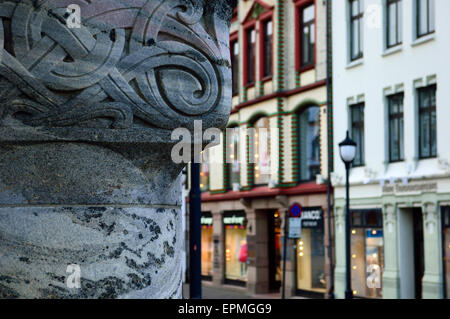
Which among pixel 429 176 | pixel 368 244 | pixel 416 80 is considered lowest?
pixel 368 244

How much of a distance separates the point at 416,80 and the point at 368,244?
5182 millimetres

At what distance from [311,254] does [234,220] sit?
607 cm

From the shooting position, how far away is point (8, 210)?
2654mm

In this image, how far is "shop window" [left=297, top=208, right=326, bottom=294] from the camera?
27.0 m

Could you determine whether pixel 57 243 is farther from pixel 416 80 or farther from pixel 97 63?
pixel 416 80

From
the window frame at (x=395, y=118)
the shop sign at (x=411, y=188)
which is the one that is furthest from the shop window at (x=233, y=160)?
the shop sign at (x=411, y=188)

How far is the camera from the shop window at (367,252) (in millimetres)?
24031

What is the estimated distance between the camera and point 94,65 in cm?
263

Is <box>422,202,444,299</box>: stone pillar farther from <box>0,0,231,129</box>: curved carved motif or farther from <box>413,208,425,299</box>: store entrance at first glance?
<box>0,0,231,129</box>: curved carved motif

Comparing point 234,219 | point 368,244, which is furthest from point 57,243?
point 234,219

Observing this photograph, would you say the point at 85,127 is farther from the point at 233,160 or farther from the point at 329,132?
the point at 233,160

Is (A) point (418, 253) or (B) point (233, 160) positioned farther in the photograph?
(B) point (233, 160)

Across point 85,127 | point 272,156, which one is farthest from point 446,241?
point 85,127
